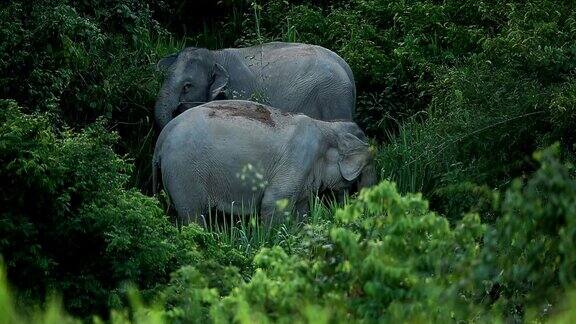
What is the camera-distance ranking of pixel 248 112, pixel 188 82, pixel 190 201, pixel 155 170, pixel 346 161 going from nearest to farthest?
1. pixel 190 201
2. pixel 248 112
3. pixel 155 170
4. pixel 346 161
5. pixel 188 82

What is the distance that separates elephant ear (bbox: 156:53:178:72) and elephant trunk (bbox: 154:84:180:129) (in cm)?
46

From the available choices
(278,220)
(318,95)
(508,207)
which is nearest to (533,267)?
(508,207)

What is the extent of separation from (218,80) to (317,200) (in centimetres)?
248

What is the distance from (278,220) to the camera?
12273mm

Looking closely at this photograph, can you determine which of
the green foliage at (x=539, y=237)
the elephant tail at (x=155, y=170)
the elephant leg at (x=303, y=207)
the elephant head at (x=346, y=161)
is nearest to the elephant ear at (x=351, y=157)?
the elephant head at (x=346, y=161)

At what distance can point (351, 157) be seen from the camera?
42.5 feet

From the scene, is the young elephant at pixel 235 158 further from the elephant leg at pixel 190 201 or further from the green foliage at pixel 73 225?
the green foliage at pixel 73 225

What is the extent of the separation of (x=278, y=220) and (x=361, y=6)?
4351 millimetres

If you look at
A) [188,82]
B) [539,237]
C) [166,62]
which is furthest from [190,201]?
[539,237]

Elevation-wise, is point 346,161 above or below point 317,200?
above

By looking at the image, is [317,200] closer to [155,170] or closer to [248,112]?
[248,112]

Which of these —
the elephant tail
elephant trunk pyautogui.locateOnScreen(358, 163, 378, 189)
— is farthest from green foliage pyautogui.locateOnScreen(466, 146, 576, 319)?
the elephant tail

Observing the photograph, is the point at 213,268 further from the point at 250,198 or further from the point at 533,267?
the point at 250,198

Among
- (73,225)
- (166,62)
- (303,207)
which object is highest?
(73,225)
